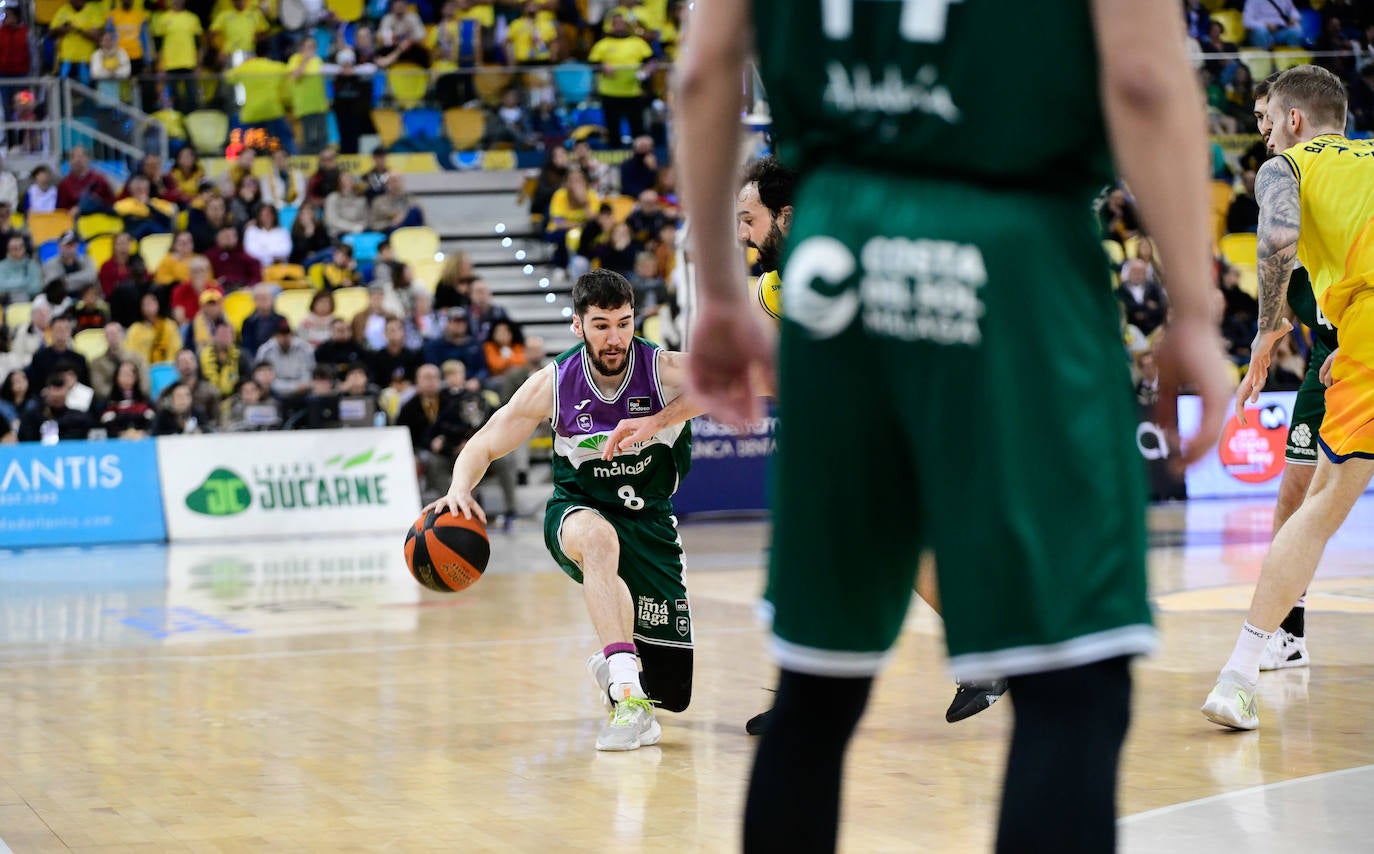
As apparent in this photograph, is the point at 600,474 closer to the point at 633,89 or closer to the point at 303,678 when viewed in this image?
the point at 303,678

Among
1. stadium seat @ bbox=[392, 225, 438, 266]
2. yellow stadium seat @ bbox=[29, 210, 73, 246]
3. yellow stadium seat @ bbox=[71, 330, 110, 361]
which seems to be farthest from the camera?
stadium seat @ bbox=[392, 225, 438, 266]

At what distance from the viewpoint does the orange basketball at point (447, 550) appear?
239 inches

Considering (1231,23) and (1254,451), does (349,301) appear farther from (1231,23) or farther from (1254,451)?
(1231,23)

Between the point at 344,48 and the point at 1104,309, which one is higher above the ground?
the point at 344,48

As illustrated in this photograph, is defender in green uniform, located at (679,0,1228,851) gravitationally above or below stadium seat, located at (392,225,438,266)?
above

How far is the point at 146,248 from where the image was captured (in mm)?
18250

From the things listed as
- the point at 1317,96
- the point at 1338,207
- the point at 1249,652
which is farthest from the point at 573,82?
the point at 1249,652

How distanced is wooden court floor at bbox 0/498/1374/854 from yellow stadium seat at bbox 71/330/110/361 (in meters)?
6.39

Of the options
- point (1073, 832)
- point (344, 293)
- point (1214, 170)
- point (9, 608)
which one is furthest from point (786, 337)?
point (1214, 170)

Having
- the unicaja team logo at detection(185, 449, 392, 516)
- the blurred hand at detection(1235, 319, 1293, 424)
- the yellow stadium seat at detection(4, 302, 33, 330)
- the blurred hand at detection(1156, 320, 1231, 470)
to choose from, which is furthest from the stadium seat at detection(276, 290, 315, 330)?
the blurred hand at detection(1156, 320, 1231, 470)

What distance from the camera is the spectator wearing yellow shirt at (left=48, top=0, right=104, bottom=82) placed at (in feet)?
64.2

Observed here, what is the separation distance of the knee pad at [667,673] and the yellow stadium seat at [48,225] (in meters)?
14.2

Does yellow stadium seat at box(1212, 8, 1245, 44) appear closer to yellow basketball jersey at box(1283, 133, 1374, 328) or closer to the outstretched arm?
yellow basketball jersey at box(1283, 133, 1374, 328)

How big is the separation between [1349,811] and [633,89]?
15983 mm
